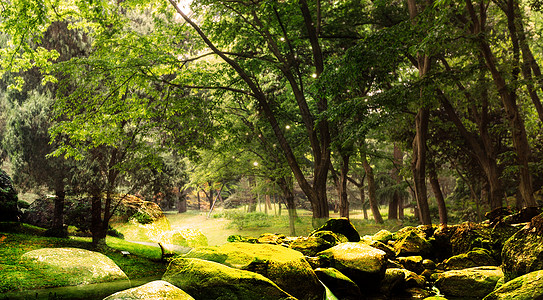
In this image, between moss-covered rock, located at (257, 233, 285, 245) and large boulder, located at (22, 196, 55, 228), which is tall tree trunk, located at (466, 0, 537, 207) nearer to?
moss-covered rock, located at (257, 233, 285, 245)

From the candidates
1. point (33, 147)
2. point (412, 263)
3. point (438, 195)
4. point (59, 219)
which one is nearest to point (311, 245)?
point (412, 263)

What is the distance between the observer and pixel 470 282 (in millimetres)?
5098

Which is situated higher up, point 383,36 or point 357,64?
point 383,36

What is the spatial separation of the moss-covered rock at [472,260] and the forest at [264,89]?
10.7ft

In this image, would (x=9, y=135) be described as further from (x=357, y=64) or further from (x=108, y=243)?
(x=357, y=64)

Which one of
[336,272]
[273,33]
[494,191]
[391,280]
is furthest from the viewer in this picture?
[273,33]

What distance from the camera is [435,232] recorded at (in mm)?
7512

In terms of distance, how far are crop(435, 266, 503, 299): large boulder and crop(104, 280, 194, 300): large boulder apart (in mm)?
4109

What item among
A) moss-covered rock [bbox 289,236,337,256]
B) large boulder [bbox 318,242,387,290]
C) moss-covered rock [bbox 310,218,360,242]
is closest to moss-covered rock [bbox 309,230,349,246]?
moss-covered rock [bbox 289,236,337,256]

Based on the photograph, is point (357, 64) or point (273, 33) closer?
point (357, 64)

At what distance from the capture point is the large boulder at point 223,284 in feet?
12.8

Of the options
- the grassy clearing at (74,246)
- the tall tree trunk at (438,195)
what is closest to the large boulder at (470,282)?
the grassy clearing at (74,246)

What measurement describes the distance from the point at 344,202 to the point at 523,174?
25.7 feet

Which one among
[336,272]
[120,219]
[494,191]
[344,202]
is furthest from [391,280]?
[344,202]
